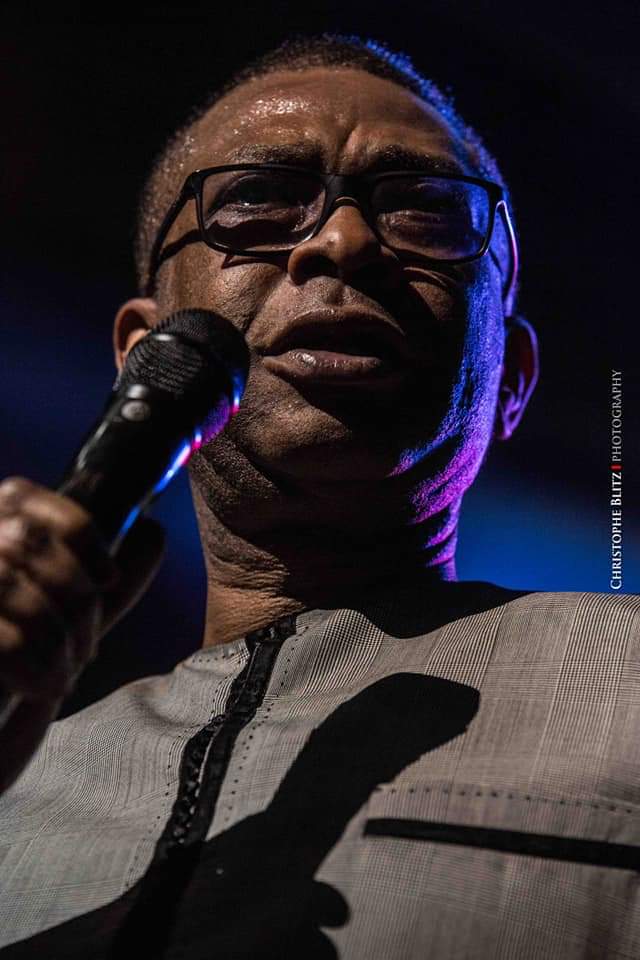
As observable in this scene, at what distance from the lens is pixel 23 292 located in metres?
2.39

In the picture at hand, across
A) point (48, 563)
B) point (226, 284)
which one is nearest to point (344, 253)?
point (226, 284)

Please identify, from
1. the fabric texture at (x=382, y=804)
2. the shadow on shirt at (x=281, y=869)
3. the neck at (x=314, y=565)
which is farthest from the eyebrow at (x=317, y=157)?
the shadow on shirt at (x=281, y=869)

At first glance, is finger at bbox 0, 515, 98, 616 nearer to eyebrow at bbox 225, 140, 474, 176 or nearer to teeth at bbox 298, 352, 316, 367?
teeth at bbox 298, 352, 316, 367

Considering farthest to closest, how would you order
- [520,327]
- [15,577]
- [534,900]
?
[520,327] < [534,900] < [15,577]

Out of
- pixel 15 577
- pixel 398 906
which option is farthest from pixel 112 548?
pixel 398 906

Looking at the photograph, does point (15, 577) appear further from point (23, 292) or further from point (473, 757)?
point (23, 292)

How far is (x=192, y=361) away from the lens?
0.96 m

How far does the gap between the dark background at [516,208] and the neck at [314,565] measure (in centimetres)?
61

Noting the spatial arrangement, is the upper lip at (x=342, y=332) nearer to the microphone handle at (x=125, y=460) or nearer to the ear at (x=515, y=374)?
the ear at (x=515, y=374)

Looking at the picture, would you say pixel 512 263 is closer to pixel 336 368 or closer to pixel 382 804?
pixel 336 368

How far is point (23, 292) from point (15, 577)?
1.72m

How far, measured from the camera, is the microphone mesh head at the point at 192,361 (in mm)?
937

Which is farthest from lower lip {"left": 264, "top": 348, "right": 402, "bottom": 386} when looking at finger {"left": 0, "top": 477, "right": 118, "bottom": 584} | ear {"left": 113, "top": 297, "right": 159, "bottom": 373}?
finger {"left": 0, "top": 477, "right": 118, "bottom": 584}

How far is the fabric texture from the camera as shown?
1046mm
